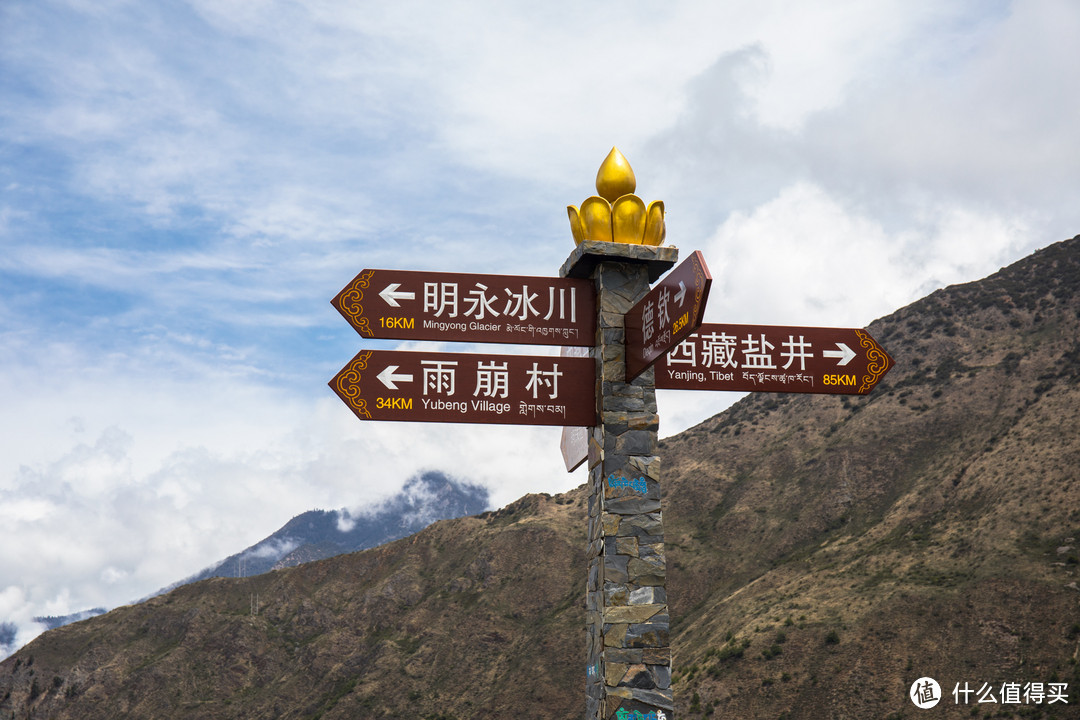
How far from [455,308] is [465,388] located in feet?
2.53

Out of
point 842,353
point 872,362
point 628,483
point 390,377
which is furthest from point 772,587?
point 390,377

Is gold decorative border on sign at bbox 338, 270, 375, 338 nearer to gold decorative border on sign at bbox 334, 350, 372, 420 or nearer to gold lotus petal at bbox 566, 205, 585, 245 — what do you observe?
gold decorative border on sign at bbox 334, 350, 372, 420

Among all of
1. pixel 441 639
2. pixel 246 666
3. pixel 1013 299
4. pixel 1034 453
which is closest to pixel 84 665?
pixel 246 666

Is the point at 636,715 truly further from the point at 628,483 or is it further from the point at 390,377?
the point at 390,377

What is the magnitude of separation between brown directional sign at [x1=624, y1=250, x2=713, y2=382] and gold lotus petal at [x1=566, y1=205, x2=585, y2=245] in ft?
3.07

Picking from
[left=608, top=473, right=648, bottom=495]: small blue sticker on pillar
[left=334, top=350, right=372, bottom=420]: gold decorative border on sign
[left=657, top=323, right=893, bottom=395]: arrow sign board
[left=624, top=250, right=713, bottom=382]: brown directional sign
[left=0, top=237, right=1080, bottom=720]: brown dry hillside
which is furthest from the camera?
[left=0, top=237, right=1080, bottom=720]: brown dry hillside

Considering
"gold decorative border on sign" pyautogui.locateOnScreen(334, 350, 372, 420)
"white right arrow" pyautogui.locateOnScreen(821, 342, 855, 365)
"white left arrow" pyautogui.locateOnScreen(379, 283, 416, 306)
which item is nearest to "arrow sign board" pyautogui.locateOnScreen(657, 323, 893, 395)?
"white right arrow" pyautogui.locateOnScreen(821, 342, 855, 365)

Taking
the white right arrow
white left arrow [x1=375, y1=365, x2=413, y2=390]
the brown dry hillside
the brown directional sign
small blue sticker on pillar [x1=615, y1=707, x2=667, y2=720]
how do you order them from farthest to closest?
the brown dry hillside → the white right arrow → white left arrow [x1=375, y1=365, x2=413, y2=390] → small blue sticker on pillar [x1=615, y1=707, x2=667, y2=720] → the brown directional sign

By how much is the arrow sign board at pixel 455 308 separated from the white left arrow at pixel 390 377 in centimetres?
40

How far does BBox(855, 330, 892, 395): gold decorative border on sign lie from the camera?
941cm

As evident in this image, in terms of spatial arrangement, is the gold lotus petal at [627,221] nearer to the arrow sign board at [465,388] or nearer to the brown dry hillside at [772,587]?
the arrow sign board at [465,388]

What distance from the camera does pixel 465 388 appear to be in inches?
340

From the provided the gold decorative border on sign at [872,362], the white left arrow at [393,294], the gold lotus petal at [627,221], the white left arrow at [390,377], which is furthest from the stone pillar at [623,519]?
the gold decorative border on sign at [872,362]

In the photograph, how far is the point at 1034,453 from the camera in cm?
5100
